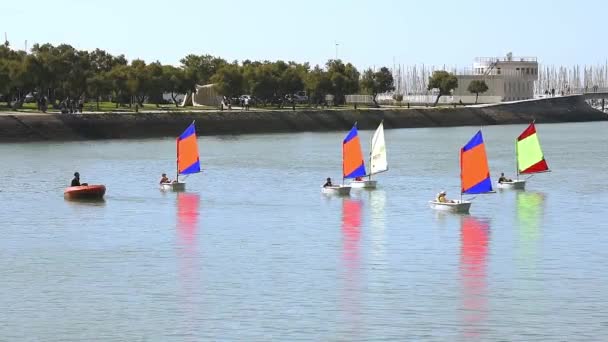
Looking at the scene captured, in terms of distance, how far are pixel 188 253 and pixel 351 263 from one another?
659cm

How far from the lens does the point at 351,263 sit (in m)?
45.1

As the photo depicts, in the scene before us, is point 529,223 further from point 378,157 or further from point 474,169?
point 378,157

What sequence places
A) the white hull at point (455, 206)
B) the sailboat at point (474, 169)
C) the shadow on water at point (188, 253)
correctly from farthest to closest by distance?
the sailboat at point (474, 169)
the white hull at point (455, 206)
the shadow on water at point (188, 253)

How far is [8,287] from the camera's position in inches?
1597

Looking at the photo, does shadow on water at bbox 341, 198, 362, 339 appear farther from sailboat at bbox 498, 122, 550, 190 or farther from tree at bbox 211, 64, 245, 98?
tree at bbox 211, 64, 245, 98

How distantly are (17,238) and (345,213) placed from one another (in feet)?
54.7

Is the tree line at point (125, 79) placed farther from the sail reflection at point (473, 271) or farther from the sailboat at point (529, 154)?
the sail reflection at point (473, 271)

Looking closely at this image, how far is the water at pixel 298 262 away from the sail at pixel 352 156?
2.33 metres

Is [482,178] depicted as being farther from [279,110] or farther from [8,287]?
[279,110]

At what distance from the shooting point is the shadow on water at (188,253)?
36844mm

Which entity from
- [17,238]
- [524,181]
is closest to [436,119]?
[524,181]

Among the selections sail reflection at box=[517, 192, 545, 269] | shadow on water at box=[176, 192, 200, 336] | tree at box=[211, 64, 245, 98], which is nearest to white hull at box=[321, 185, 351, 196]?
shadow on water at box=[176, 192, 200, 336]

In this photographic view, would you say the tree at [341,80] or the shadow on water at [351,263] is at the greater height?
the tree at [341,80]

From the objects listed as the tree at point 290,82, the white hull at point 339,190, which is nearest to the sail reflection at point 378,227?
the white hull at point 339,190
